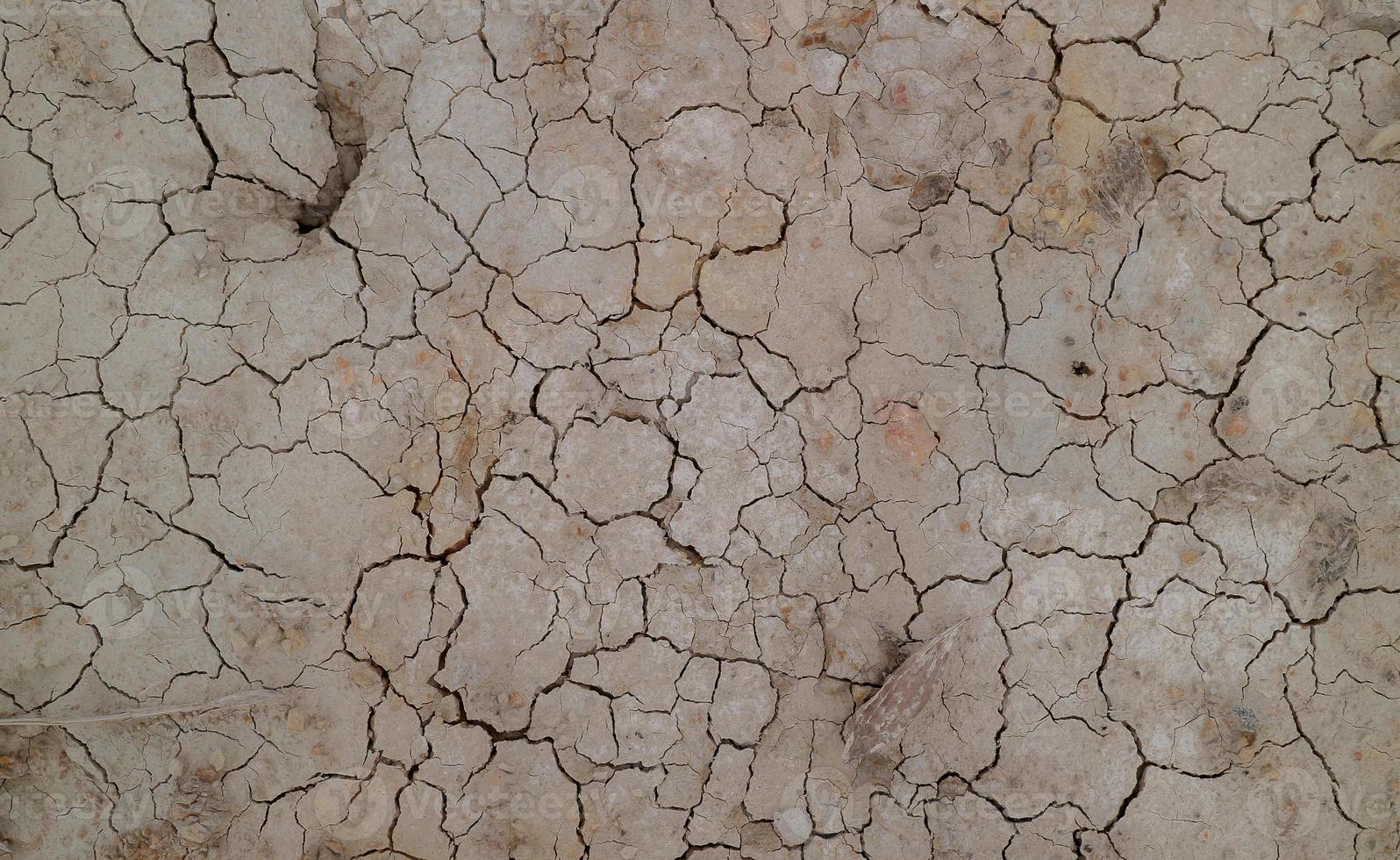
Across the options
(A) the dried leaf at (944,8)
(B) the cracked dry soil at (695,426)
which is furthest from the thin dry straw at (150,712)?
(A) the dried leaf at (944,8)

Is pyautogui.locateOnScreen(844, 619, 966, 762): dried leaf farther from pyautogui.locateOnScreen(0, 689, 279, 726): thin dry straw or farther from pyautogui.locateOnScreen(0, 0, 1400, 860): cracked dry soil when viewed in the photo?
pyautogui.locateOnScreen(0, 689, 279, 726): thin dry straw

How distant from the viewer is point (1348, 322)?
104 inches

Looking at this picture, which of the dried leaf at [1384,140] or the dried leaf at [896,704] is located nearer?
the dried leaf at [896,704]

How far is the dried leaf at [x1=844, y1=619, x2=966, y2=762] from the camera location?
2.53 metres

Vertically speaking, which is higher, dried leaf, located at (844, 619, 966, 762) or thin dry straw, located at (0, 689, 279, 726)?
thin dry straw, located at (0, 689, 279, 726)

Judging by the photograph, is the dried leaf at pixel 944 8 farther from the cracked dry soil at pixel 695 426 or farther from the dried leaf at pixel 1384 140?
the dried leaf at pixel 1384 140

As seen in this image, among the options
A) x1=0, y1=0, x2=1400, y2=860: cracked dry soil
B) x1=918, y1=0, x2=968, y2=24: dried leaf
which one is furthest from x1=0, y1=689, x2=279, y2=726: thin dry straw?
x1=918, y1=0, x2=968, y2=24: dried leaf

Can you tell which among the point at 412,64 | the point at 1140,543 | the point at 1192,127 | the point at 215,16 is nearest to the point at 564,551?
the point at 412,64

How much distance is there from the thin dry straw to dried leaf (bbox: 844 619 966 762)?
6.08 feet

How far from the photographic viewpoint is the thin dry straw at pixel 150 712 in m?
2.53

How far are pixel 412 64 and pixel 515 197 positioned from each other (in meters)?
0.58

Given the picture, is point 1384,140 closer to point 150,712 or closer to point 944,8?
point 944,8

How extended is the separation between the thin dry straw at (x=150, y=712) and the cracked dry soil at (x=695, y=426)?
0.05 ft

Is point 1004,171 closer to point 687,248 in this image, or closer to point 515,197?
point 687,248
